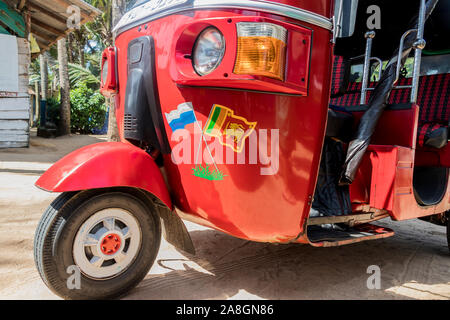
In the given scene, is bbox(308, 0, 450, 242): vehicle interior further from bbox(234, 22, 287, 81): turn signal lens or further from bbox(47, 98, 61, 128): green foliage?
bbox(47, 98, 61, 128): green foliage

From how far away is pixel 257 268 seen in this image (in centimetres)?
265

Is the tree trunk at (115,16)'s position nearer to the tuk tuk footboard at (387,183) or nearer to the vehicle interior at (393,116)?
the vehicle interior at (393,116)

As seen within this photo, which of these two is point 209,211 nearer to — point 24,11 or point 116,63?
point 116,63

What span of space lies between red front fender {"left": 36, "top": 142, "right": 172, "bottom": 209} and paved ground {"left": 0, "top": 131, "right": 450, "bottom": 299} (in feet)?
2.30

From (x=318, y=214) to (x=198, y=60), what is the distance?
134 centimetres

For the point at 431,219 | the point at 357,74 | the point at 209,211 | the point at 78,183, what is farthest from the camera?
the point at 357,74

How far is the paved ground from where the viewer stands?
2244 mm

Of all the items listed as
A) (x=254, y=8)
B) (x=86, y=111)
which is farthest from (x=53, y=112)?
(x=254, y=8)

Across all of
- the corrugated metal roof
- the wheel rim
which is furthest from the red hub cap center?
the corrugated metal roof

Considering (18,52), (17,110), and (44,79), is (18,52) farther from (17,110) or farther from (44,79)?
(44,79)

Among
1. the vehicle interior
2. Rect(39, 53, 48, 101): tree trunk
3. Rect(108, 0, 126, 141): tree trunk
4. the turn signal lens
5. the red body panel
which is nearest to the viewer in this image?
the turn signal lens

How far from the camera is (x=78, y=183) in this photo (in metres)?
1.76
